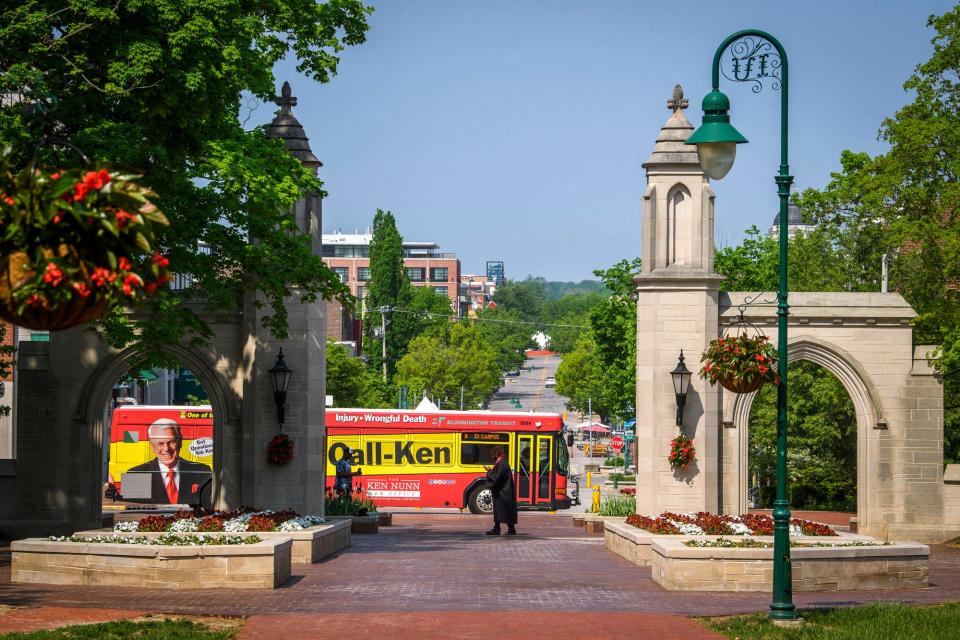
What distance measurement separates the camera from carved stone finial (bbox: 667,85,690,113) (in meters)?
25.9

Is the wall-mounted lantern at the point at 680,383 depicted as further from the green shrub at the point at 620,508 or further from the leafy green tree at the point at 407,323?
the leafy green tree at the point at 407,323

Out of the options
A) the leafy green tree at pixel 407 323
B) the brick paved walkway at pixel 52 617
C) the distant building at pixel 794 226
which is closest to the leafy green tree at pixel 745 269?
the distant building at pixel 794 226

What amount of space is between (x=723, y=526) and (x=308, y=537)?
6256 millimetres

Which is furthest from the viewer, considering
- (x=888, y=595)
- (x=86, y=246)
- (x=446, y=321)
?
(x=446, y=321)

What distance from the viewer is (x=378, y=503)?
39.4 meters

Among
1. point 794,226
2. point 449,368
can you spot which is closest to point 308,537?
point 449,368

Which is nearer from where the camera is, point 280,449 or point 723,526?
point 723,526

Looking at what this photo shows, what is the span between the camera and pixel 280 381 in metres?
24.8

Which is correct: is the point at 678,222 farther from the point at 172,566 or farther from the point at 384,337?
the point at 384,337

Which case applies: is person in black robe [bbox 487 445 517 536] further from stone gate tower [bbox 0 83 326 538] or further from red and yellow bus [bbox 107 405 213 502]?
red and yellow bus [bbox 107 405 213 502]

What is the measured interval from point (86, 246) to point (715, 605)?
10.7 metres

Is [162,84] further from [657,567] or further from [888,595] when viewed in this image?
[888,595]

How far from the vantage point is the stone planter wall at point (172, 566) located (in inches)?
643

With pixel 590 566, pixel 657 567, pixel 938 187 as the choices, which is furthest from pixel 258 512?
pixel 938 187
